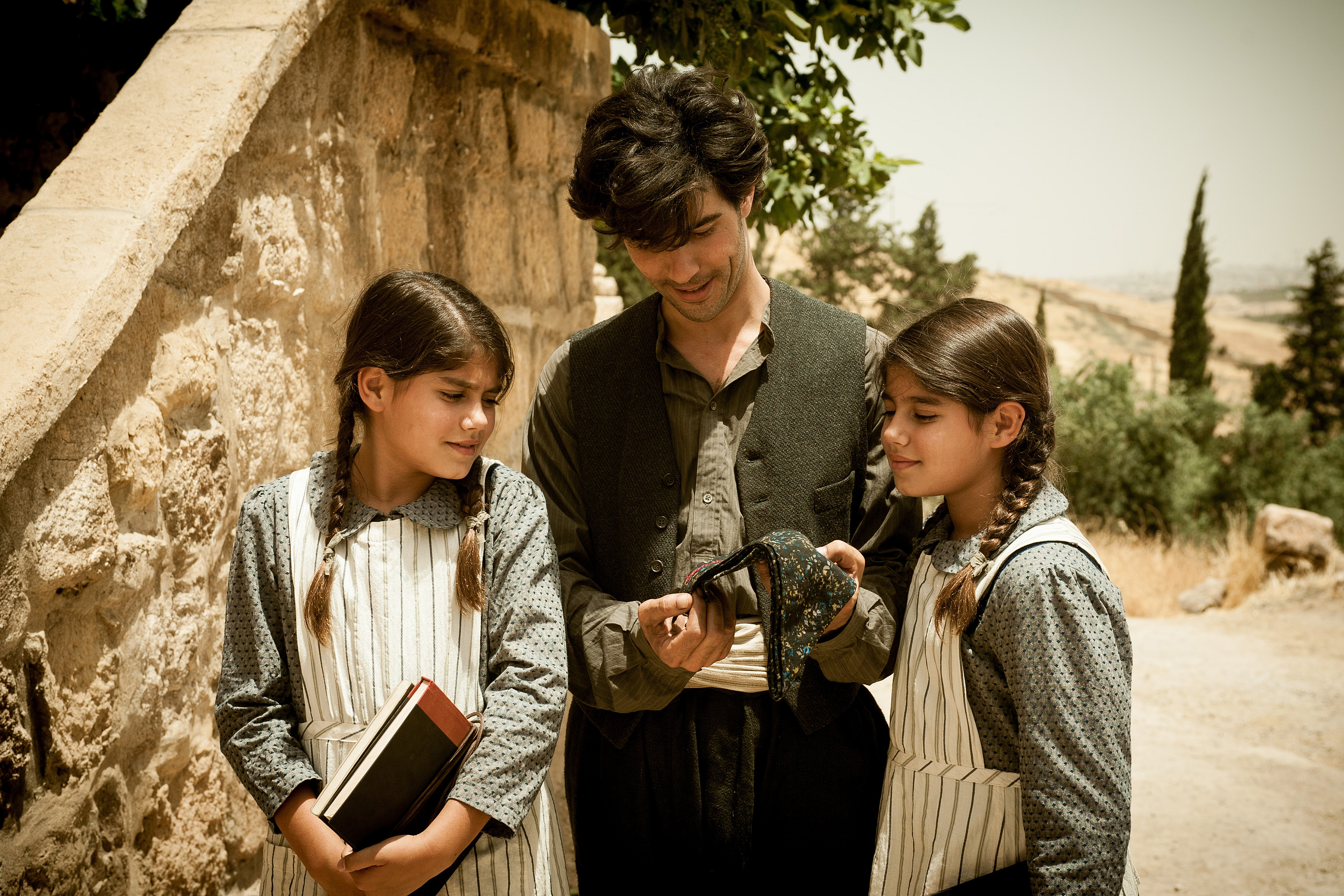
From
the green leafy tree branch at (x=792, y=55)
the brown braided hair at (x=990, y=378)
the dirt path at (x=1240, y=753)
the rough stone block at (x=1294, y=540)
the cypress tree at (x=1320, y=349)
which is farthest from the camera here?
the cypress tree at (x=1320, y=349)

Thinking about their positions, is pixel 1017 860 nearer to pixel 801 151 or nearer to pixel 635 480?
pixel 635 480

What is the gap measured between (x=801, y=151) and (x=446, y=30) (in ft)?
6.77

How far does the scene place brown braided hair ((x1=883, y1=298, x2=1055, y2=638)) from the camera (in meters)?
1.56

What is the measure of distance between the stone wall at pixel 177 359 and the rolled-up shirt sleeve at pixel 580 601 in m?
0.57

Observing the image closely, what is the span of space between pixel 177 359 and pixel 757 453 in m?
1.01

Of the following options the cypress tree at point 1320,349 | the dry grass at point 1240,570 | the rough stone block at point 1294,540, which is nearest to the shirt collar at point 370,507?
the dry grass at point 1240,570

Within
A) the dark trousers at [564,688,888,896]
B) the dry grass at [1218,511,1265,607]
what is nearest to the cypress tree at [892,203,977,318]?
Result: the dry grass at [1218,511,1265,607]

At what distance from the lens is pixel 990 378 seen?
1619 millimetres

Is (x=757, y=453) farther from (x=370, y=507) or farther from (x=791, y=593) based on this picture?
(x=370, y=507)

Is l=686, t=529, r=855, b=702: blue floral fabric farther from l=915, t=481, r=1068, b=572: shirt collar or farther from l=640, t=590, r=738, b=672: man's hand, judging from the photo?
l=915, t=481, r=1068, b=572: shirt collar

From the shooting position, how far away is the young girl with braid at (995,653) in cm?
137

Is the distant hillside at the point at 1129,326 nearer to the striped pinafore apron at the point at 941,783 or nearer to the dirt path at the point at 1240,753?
the dirt path at the point at 1240,753

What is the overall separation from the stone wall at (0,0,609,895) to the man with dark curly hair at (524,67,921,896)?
0.60 metres

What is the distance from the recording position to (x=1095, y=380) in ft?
34.0
